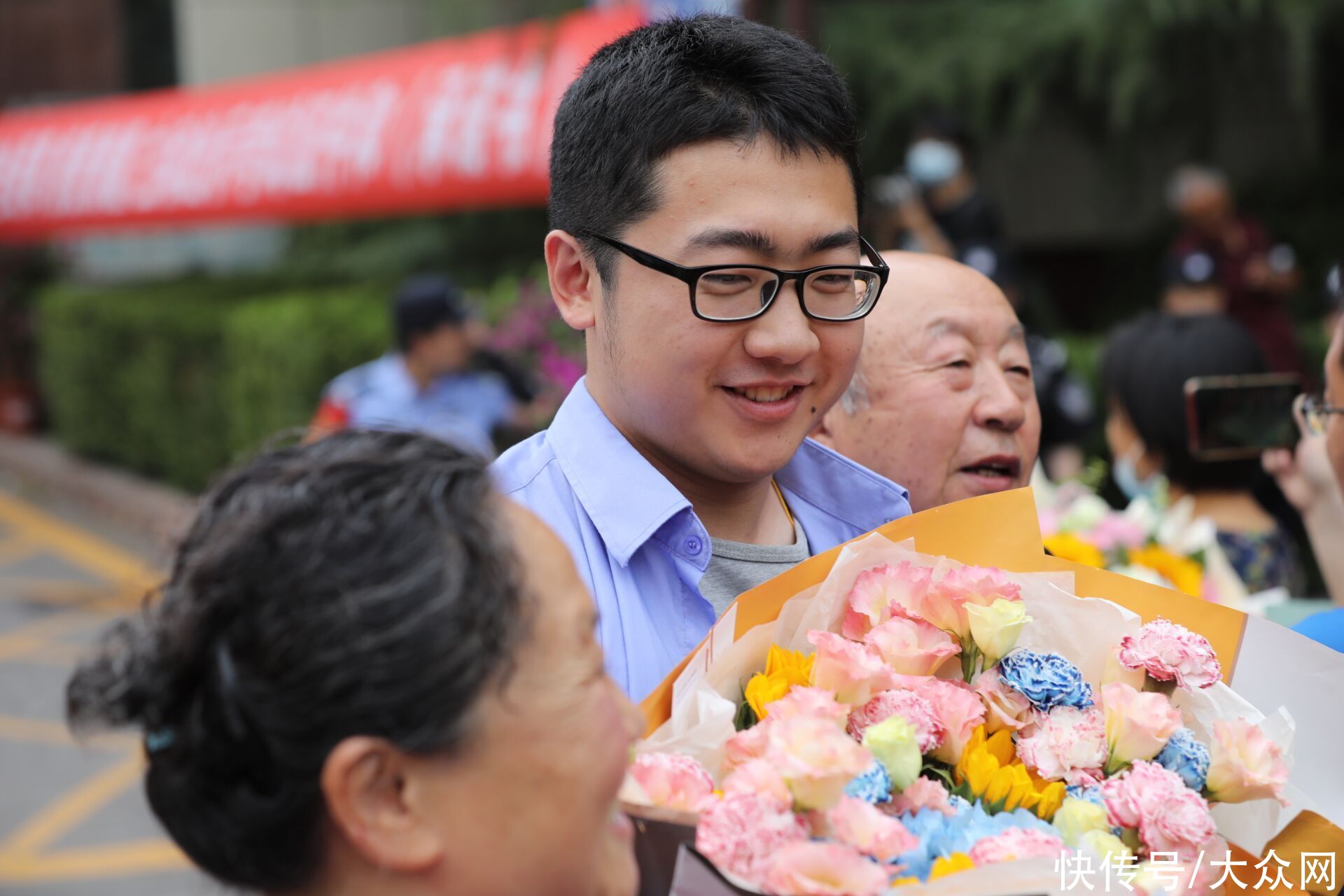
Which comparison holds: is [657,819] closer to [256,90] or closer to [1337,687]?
[1337,687]

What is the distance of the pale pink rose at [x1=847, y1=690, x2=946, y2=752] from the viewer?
1311 mm

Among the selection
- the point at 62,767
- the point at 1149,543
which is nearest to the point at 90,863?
the point at 62,767

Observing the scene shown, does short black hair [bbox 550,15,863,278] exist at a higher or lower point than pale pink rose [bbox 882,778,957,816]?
higher

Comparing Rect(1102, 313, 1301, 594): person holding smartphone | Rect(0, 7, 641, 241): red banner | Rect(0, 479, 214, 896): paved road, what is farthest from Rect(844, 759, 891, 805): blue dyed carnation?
Rect(0, 7, 641, 241): red banner

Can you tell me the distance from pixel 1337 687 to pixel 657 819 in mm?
825

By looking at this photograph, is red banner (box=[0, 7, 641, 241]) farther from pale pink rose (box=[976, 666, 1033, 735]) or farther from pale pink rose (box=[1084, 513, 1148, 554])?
pale pink rose (box=[976, 666, 1033, 735])

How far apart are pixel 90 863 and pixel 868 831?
412cm

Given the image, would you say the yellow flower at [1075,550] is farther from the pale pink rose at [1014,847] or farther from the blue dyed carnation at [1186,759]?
the pale pink rose at [1014,847]

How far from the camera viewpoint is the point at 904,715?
1312 millimetres

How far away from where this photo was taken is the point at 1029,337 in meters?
5.50

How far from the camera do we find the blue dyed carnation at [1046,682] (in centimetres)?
139

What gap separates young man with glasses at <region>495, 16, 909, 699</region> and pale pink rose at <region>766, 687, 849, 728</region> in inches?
10.0

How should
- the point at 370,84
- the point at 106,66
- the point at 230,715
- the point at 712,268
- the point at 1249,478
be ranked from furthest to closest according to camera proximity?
the point at 106,66 → the point at 370,84 → the point at 1249,478 → the point at 712,268 → the point at 230,715

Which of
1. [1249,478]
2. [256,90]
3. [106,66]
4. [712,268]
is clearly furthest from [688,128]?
[106,66]
